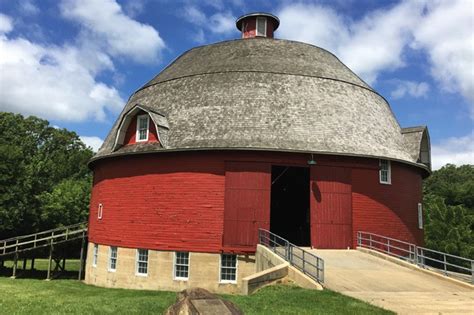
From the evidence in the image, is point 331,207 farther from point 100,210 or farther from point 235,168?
point 100,210

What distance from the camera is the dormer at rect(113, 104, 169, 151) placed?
18.5 m

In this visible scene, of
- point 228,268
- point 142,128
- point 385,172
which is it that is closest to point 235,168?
point 228,268

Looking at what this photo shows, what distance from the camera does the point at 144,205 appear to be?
18.5 m

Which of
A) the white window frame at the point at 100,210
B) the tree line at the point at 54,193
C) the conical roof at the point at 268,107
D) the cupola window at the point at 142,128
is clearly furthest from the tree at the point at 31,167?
the cupola window at the point at 142,128

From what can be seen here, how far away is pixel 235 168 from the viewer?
17.5 metres

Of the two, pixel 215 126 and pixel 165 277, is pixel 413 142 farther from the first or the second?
pixel 165 277

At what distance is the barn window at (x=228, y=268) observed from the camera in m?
17.1

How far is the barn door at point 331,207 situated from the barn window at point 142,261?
6847mm

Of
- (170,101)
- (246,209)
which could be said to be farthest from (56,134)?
(246,209)

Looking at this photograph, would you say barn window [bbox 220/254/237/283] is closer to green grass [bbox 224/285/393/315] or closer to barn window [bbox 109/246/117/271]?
barn window [bbox 109/246/117/271]

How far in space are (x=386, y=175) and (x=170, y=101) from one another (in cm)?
1010

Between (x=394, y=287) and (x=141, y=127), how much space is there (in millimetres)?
12340

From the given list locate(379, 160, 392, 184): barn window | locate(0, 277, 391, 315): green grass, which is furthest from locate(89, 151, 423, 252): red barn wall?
locate(0, 277, 391, 315): green grass

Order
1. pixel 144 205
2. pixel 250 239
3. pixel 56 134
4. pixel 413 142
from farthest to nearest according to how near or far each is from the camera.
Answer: pixel 56 134 < pixel 413 142 < pixel 144 205 < pixel 250 239
